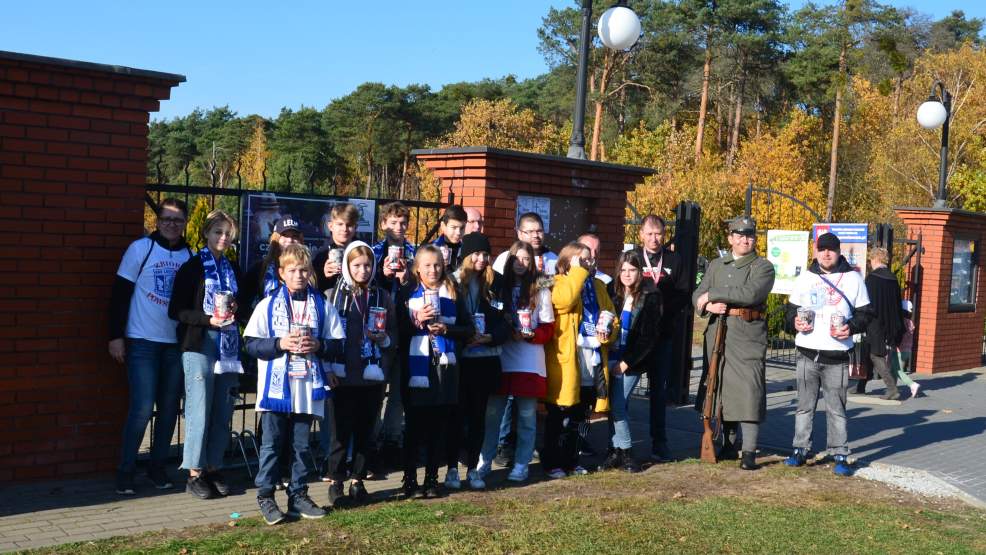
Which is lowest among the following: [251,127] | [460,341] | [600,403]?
[600,403]

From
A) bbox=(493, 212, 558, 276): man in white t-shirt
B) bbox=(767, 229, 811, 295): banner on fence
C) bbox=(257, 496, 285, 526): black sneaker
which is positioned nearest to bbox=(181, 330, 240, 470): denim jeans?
bbox=(257, 496, 285, 526): black sneaker

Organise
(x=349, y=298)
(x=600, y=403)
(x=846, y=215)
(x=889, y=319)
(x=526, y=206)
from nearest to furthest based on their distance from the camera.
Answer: (x=349, y=298) < (x=600, y=403) < (x=526, y=206) < (x=889, y=319) < (x=846, y=215)

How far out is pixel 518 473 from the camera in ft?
22.6

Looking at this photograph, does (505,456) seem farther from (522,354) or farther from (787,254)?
(787,254)

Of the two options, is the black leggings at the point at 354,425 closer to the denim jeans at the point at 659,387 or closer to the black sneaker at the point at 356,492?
the black sneaker at the point at 356,492

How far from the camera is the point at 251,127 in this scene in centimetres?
6266

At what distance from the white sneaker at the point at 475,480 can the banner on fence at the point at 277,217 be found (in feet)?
6.05

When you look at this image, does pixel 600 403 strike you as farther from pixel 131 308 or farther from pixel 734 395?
pixel 131 308

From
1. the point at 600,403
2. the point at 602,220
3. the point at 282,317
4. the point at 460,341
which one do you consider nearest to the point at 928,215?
the point at 602,220

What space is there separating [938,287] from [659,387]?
379 inches

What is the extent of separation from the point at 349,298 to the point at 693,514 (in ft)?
8.34

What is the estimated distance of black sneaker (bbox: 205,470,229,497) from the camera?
20.0ft

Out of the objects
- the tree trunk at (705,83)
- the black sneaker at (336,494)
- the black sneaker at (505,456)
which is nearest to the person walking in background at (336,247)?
the black sneaker at (336,494)

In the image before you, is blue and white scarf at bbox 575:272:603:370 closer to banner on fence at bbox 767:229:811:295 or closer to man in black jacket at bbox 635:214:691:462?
man in black jacket at bbox 635:214:691:462
